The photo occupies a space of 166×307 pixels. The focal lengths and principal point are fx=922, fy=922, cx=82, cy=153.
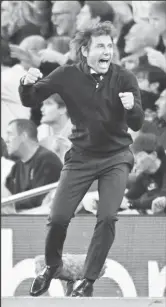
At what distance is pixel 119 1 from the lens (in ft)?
21.8

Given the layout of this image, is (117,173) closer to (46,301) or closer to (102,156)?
(102,156)

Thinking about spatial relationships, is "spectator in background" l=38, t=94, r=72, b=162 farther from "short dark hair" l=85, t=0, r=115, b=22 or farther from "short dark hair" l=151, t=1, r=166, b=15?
"short dark hair" l=151, t=1, r=166, b=15

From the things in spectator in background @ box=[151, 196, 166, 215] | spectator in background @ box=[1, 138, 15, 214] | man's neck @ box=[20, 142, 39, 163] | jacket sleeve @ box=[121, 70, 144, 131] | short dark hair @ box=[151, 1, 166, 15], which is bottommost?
spectator in background @ box=[151, 196, 166, 215]

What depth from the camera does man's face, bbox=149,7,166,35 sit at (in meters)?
6.58

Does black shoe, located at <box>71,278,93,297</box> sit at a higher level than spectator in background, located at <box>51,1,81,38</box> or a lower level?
lower

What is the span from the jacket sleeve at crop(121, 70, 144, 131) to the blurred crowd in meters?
A: 1.24

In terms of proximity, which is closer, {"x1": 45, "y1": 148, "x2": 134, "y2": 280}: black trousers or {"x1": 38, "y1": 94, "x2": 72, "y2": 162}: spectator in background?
{"x1": 45, "y1": 148, "x2": 134, "y2": 280}: black trousers

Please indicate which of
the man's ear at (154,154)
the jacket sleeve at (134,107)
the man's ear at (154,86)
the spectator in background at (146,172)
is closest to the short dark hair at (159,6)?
the man's ear at (154,86)

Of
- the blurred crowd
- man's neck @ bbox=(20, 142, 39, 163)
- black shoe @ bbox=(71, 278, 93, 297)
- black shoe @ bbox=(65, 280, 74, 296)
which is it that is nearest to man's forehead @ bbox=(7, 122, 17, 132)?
the blurred crowd

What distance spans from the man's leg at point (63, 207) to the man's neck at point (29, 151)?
1411 millimetres

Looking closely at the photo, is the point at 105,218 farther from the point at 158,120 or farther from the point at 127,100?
the point at 158,120

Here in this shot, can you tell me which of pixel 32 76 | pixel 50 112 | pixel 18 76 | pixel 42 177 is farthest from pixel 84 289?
pixel 18 76

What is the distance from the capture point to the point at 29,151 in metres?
6.63

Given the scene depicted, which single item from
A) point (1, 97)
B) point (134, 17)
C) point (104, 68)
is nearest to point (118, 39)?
point (134, 17)
